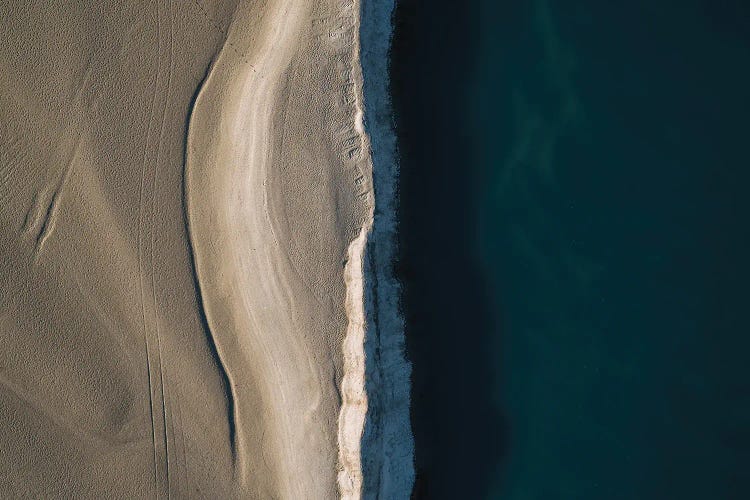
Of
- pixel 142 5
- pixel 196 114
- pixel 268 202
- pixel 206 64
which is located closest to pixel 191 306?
pixel 268 202

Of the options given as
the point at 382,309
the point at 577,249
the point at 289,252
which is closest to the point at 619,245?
the point at 577,249

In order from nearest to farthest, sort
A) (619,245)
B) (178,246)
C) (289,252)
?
(289,252) < (178,246) < (619,245)

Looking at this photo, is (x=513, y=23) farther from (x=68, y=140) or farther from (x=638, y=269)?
(x=68, y=140)

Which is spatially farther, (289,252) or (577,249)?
(577,249)

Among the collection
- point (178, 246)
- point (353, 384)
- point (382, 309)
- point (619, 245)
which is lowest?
point (353, 384)

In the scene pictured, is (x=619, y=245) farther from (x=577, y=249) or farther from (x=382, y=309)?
(x=382, y=309)

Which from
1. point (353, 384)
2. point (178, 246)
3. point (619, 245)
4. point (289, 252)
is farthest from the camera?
point (619, 245)

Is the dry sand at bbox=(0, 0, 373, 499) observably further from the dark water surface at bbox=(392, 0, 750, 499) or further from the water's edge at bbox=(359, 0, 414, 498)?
the dark water surface at bbox=(392, 0, 750, 499)
